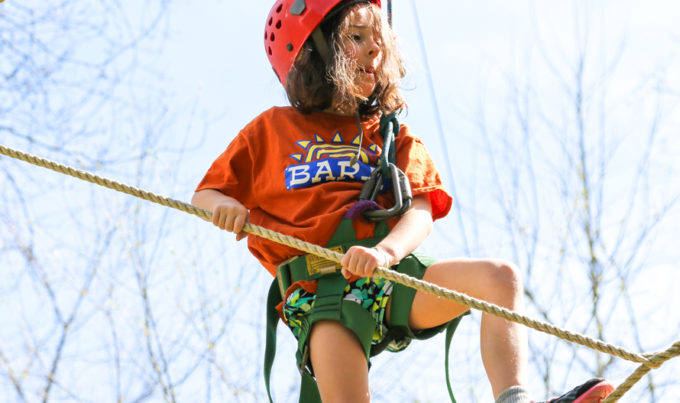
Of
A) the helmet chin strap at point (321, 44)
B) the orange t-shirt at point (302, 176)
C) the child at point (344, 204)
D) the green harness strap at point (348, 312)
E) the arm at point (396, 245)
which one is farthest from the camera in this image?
the helmet chin strap at point (321, 44)

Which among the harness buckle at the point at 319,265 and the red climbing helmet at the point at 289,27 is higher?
the red climbing helmet at the point at 289,27

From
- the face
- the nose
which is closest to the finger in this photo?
the face

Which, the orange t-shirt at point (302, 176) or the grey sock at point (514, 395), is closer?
the grey sock at point (514, 395)

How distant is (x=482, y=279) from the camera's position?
8.59 ft

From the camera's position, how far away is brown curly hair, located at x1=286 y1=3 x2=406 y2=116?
310cm

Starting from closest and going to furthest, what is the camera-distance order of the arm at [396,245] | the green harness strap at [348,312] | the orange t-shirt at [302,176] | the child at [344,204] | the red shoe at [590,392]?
the red shoe at [590,392] → the arm at [396,245] → the child at [344,204] → the green harness strap at [348,312] → the orange t-shirt at [302,176]

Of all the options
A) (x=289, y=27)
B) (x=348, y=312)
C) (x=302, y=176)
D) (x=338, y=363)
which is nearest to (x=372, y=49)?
(x=289, y=27)

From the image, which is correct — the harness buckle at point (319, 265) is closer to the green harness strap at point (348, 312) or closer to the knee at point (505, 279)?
the green harness strap at point (348, 312)

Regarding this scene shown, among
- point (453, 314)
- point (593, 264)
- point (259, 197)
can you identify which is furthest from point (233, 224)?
point (593, 264)

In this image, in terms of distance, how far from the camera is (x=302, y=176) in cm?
291

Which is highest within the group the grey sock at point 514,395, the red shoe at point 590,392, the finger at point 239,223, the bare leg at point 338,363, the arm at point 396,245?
the finger at point 239,223

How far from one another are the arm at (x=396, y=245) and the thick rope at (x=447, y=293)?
1.3 inches

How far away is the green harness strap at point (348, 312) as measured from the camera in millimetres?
2754

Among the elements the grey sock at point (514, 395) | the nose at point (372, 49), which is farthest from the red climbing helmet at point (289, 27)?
the grey sock at point (514, 395)
